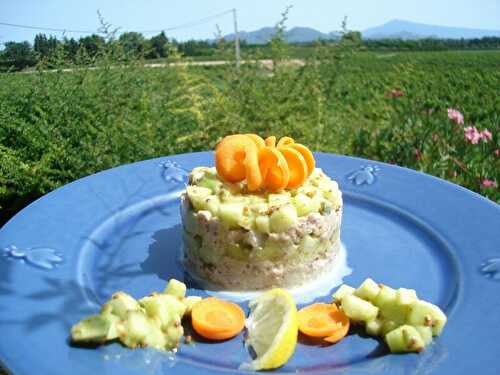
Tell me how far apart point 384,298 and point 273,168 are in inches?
36.8

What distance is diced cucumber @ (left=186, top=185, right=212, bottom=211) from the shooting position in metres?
2.97

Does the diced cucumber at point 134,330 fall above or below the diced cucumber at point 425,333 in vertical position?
above

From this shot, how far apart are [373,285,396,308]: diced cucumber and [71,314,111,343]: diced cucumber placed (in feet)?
3.86

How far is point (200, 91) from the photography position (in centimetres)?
617

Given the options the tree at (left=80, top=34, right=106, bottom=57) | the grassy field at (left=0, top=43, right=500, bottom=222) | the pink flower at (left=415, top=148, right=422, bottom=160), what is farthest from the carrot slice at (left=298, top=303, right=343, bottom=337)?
the tree at (left=80, top=34, right=106, bottom=57)

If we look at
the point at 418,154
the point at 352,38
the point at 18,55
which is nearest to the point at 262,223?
the point at 18,55

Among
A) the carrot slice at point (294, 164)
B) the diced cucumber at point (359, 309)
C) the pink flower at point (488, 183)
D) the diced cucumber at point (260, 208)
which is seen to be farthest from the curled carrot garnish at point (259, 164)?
the pink flower at point (488, 183)

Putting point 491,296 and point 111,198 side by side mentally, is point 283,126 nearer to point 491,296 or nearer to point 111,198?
point 111,198

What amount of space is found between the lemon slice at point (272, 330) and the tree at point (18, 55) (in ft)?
9.52

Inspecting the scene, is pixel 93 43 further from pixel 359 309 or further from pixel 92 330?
pixel 359 309

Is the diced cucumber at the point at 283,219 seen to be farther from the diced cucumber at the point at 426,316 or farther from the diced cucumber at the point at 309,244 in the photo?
the diced cucumber at the point at 426,316

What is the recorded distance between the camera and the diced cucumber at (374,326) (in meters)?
2.35

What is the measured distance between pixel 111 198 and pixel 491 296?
2.48 m

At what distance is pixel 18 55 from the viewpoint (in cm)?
417
